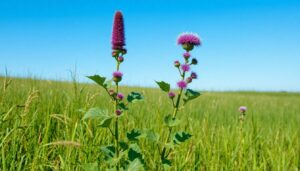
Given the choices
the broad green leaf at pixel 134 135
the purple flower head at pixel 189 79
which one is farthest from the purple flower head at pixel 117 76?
the purple flower head at pixel 189 79

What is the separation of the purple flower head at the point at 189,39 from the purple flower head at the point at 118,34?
13.2 inches

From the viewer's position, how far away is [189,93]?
1781 mm

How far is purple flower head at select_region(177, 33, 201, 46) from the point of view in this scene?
1.88 m

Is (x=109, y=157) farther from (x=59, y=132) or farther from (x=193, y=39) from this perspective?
(x=59, y=132)

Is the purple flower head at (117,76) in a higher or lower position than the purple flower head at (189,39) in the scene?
lower

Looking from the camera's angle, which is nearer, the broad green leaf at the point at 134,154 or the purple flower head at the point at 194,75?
the broad green leaf at the point at 134,154

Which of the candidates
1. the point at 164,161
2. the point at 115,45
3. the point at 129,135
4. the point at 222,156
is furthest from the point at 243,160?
the point at 115,45

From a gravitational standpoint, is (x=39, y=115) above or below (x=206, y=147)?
above

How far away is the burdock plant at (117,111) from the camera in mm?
1664

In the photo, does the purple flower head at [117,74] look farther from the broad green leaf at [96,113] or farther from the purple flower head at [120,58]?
the broad green leaf at [96,113]

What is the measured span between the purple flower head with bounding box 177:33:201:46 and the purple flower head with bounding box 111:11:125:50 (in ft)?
1.10

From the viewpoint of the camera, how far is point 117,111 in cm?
169

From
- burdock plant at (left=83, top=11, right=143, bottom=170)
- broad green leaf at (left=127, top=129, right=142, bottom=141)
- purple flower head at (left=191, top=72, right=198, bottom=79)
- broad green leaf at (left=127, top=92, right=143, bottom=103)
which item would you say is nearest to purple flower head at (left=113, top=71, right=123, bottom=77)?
burdock plant at (left=83, top=11, right=143, bottom=170)

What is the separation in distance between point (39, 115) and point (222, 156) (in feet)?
6.15
